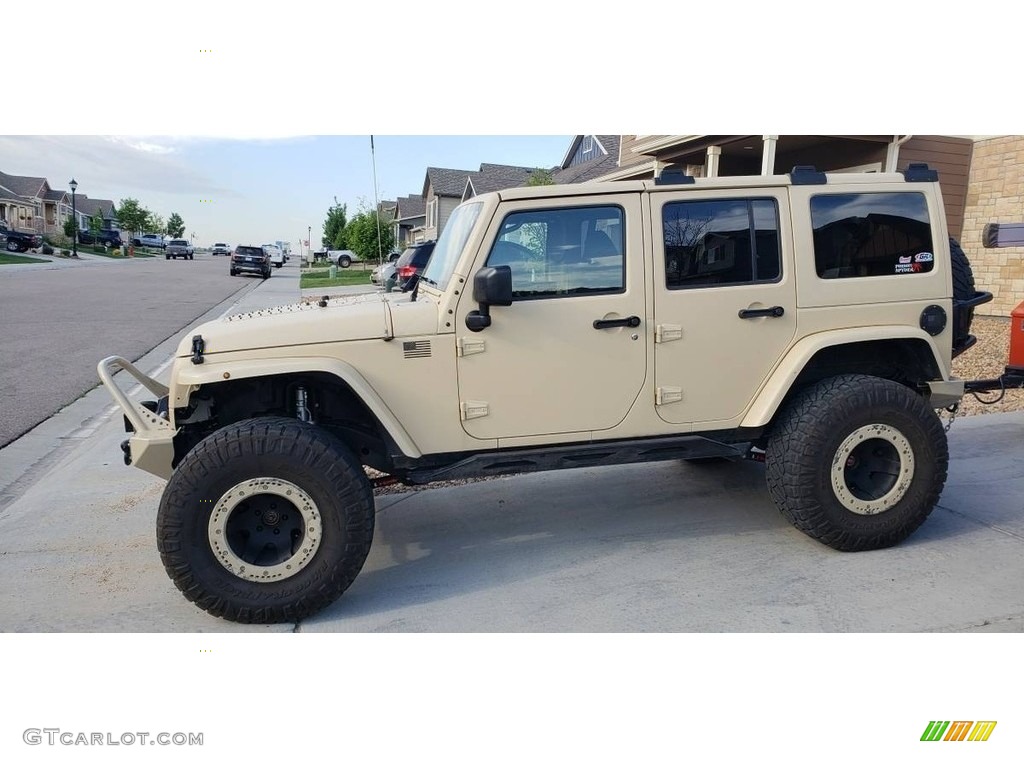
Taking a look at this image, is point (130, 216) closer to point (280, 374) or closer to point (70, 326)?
point (70, 326)

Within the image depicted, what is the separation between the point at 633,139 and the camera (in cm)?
1772

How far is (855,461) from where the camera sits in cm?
430

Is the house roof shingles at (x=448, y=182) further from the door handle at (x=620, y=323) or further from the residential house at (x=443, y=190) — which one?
the door handle at (x=620, y=323)

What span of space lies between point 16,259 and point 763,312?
43.3m

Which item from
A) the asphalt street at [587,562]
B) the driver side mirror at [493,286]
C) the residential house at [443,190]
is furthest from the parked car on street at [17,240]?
the driver side mirror at [493,286]

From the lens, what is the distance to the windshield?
412cm

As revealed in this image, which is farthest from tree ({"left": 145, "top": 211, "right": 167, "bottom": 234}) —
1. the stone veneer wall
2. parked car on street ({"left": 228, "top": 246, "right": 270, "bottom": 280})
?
the stone veneer wall

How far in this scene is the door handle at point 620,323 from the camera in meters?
3.99

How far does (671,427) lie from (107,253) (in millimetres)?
59439

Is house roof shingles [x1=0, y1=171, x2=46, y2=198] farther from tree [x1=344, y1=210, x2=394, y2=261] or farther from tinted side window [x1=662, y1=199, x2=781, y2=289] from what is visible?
tinted side window [x1=662, y1=199, x2=781, y2=289]

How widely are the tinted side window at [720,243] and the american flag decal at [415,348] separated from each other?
136cm

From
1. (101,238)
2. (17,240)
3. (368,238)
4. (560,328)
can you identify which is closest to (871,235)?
(560,328)

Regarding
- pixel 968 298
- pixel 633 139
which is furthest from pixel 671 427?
pixel 633 139

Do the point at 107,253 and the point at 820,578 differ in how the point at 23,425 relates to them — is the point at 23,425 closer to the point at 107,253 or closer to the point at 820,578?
the point at 820,578
